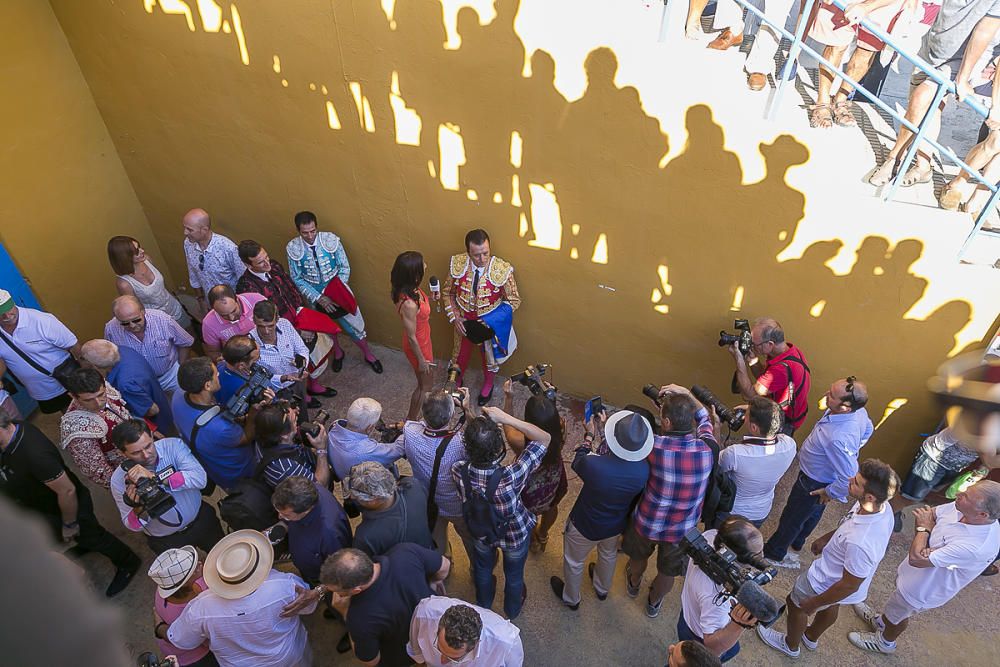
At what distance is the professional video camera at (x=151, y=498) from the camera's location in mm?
3254

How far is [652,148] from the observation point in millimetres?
4031

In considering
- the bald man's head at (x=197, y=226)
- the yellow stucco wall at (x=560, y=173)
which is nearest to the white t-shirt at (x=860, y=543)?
the yellow stucco wall at (x=560, y=173)

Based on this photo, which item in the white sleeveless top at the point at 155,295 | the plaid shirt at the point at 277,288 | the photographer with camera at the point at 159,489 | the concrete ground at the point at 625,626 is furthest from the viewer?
the plaid shirt at the point at 277,288

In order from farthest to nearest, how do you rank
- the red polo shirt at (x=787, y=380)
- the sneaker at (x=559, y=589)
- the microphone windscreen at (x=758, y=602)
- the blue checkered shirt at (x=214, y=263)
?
Result: the blue checkered shirt at (x=214, y=263) < the sneaker at (x=559, y=589) < the red polo shirt at (x=787, y=380) < the microphone windscreen at (x=758, y=602)

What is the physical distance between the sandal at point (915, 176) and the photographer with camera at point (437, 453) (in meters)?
2.98

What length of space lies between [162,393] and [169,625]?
6.50 ft

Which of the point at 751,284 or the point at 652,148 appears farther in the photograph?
the point at 751,284

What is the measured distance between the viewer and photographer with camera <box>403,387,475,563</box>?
3.42 metres

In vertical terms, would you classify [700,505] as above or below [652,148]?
below

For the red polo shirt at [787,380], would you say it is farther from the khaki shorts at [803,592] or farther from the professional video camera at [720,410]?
the khaki shorts at [803,592]

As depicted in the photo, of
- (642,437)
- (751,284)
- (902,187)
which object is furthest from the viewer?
(751,284)

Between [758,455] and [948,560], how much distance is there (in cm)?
107

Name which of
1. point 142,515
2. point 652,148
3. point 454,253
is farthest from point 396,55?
point 142,515

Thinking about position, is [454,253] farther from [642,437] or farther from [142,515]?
[142,515]
